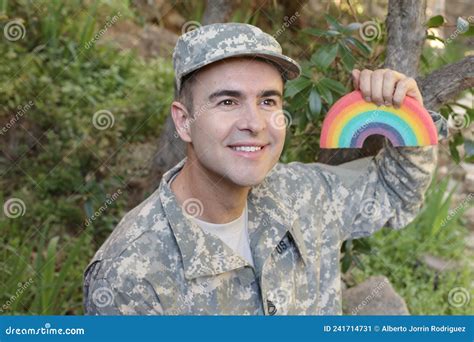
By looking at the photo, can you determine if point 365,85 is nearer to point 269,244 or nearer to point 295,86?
point 295,86

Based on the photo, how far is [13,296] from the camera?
396 cm

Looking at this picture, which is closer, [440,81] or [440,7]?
[440,81]

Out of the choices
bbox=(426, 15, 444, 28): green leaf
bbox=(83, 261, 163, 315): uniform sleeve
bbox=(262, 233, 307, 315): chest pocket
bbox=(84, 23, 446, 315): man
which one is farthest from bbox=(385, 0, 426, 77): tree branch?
bbox=(83, 261, 163, 315): uniform sleeve

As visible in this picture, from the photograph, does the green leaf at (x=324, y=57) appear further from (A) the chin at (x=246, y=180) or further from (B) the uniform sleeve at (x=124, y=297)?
(B) the uniform sleeve at (x=124, y=297)

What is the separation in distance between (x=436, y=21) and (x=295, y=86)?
66cm

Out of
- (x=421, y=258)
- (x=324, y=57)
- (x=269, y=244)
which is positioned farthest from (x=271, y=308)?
(x=421, y=258)

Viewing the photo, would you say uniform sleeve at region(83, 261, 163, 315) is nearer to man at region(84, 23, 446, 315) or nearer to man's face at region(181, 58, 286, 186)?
man at region(84, 23, 446, 315)

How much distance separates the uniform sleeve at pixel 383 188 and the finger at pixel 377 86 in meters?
0.22

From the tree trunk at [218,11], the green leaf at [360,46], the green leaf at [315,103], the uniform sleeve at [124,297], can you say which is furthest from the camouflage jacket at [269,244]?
the tree trunk at [218,11]

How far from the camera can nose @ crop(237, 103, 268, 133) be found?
8.41 feet

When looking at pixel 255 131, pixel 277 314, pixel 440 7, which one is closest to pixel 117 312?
pixel 277 314

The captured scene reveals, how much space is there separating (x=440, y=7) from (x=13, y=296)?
528 cm

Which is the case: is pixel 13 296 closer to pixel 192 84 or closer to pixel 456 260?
pixel 192 84

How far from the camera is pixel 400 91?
2.73 m
